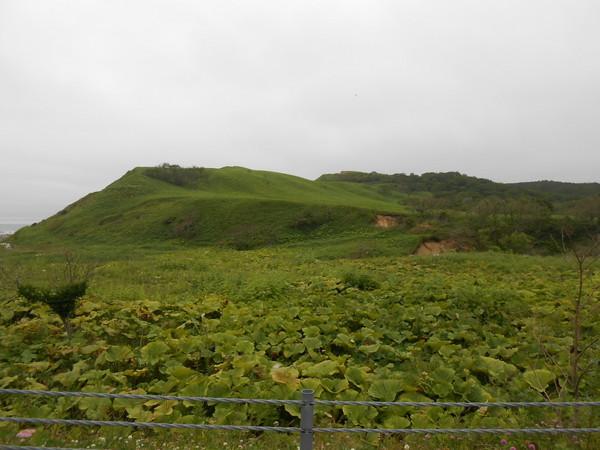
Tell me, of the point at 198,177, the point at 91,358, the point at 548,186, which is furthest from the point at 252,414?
the point at 548,186

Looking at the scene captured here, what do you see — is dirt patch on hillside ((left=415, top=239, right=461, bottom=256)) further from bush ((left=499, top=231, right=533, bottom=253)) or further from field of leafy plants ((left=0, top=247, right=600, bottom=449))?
field of leafy plants ((left=0, top=247, right=600, bottom=449))

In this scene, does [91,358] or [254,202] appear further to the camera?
[254,202]

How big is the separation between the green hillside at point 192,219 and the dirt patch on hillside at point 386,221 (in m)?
0.60

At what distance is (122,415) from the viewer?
444cm

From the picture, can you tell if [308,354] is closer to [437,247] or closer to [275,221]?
[437,247]

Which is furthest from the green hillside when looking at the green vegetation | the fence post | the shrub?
the fence post

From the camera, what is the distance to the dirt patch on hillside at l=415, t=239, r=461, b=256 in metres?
28.4

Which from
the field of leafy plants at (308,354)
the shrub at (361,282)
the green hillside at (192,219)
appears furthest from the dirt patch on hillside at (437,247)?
the shrub at (361,282)

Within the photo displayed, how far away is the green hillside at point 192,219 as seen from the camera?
3600 centimetres

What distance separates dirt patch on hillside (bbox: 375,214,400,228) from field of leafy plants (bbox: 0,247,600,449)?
Result: 23.8 metres

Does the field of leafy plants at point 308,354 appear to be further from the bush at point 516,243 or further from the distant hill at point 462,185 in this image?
the distant hill at point 462,185

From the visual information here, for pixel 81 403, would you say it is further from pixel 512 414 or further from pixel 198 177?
pixel 198 177

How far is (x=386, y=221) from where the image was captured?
119 ft

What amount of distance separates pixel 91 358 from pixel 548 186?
164620mm
